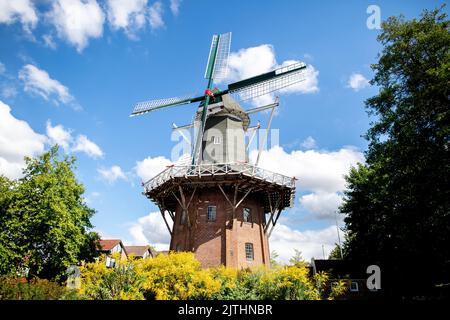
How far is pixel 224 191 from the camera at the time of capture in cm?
1984

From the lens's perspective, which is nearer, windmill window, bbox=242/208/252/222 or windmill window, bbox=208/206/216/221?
windmill window, bbox=208/206/216/221

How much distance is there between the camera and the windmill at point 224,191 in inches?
737

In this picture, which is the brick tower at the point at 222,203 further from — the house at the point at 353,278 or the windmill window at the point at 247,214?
the house at the point at 353,278

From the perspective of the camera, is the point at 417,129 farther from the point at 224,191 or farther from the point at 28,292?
the point at 28,292

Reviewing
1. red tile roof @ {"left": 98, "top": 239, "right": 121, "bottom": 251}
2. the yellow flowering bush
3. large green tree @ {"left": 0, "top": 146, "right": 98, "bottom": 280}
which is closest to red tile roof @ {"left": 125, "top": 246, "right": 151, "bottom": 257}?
red tile roof @ {"left": 98, "top": 239, "right": 121, "bottom": 251}

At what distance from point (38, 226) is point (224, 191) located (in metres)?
13.9

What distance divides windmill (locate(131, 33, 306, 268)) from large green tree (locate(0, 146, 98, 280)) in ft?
20.8

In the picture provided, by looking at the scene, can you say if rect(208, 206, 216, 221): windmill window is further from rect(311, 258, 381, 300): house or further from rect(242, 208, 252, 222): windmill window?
rect(311, 258, 381, 300): house

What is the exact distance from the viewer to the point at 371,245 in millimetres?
24672

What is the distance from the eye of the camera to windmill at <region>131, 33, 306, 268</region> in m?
18.7

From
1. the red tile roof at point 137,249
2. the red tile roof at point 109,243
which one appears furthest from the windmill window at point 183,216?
the red tile roof at point 137,249

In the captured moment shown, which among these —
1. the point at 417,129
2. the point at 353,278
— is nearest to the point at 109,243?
the point at 353,278
